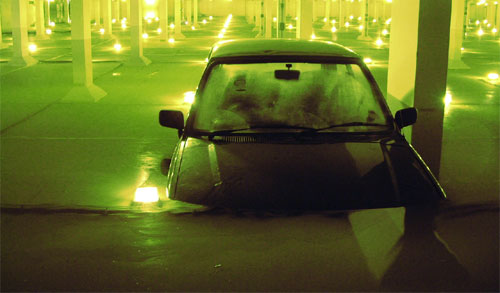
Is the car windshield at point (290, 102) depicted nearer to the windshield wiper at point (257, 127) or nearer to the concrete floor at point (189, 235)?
the windshield wiper at point (257, 127)

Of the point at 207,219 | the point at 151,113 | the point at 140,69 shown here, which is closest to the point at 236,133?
the point at 207,219

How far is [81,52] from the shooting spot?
14055 mm

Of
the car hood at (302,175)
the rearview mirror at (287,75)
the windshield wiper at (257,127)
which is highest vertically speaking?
the rearview mirror at (287,75)

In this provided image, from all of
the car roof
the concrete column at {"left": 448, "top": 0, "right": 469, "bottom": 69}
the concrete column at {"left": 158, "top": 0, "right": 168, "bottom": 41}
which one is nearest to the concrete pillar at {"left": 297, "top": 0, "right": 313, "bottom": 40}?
the concrete column at {"left": 448, "top": 0, "right": 469, "bottom": 69}

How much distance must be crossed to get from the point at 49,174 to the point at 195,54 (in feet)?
64.8

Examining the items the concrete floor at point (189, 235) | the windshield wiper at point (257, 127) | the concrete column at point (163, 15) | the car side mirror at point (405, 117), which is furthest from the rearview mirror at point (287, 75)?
the concrete column at point (163, 15)

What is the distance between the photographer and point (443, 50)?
23.3 feet

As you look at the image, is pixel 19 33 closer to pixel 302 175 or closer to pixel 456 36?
pixel 456 36

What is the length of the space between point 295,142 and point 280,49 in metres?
1.01

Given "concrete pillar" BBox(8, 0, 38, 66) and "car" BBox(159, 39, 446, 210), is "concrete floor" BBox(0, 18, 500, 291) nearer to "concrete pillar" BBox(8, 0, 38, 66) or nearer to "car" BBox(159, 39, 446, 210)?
"car" BBox(159, 39, 446, 210)

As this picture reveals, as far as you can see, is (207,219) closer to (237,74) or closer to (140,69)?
(237,74)

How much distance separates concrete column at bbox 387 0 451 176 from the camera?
6996mm

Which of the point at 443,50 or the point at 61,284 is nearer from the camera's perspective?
the point at 61,284

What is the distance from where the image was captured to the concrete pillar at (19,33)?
2036 cm
